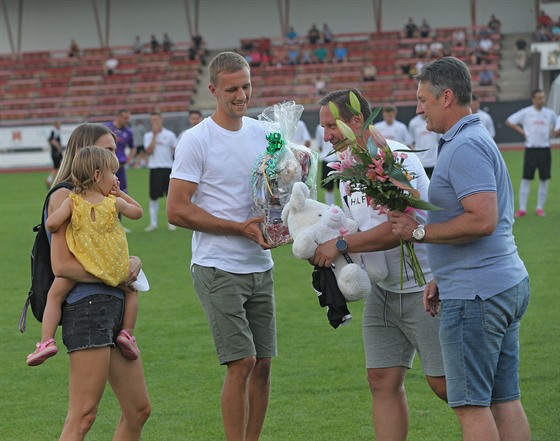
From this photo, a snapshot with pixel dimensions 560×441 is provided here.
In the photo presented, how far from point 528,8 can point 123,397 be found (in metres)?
44.2

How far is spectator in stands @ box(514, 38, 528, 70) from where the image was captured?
42469mm

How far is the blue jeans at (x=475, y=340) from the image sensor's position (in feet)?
13.5

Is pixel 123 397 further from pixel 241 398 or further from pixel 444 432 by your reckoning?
pixel 444 432

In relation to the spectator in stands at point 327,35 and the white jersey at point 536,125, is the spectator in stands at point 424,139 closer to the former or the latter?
the white jersey at point 536,125

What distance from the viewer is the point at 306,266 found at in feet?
41.2

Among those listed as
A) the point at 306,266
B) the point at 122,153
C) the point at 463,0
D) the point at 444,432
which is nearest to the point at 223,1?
the point at 463,0

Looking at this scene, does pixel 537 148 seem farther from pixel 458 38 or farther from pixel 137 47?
pixel 137 47

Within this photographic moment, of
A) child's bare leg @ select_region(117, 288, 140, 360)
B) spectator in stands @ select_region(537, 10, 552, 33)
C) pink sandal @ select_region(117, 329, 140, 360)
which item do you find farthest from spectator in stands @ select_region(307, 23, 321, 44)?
pink sandal @ select_region(117, 329, 140, 360)

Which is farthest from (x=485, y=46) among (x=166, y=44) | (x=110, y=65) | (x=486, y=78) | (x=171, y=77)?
(x=110, y=65)

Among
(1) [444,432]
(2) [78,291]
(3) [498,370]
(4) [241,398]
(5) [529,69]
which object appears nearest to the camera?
(3) [498,370]

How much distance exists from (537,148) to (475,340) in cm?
1350

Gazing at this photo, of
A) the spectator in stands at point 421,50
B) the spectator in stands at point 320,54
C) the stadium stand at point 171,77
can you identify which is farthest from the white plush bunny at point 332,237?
the spectator in stands at point 320,54

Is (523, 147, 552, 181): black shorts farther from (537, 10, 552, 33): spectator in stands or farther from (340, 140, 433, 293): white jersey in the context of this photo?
(537, 10, 552, 33): spectator in stands

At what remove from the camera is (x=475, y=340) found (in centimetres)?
412
